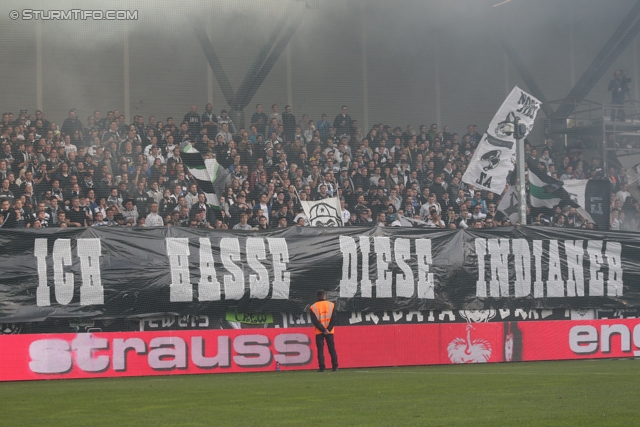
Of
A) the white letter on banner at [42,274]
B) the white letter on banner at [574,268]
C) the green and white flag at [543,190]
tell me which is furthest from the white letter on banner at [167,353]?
the green and white flag at [543,190]

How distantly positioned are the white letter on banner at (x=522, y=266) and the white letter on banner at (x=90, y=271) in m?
8.15

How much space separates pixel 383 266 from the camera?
1786cm

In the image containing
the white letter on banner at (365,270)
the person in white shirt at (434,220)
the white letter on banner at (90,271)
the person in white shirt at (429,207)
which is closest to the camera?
the white letter on banner at (90,271)

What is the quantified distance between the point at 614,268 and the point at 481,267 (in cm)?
309

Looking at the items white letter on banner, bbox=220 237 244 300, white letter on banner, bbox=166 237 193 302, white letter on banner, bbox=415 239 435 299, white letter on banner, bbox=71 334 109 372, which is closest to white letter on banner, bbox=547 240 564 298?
white letter on banner, bbox=415 239 435 299

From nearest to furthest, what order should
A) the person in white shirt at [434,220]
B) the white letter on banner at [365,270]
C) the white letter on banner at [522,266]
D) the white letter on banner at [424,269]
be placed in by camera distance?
the white letter on banner at [365,270], the white letter on banner at [424,269], the white letter on banner at [522,266], the person in white shirt at [434,220]

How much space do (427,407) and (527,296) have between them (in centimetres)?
1020

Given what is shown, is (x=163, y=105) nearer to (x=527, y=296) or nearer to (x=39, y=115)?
(x=39, y=115)

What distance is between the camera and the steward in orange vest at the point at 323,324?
48.3 feet

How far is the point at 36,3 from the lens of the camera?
21.3 m

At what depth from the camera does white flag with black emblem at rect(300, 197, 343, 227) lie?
1838cm

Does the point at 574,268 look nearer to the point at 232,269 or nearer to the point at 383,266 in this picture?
the point at 383,266

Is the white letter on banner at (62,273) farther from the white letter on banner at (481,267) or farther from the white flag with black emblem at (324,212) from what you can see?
the white letter on banner at (481,267)

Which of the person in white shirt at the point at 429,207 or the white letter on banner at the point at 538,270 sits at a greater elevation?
the person in white shirt at the point at 429,207
